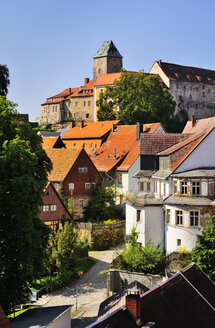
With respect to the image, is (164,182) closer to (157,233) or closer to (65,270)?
(157,233)

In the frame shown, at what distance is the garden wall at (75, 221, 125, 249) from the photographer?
42.8 metres

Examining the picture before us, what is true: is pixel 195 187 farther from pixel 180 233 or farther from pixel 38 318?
pixel 38 318

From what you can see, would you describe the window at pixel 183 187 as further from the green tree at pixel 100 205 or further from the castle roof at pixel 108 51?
the castle roof at pixel 108 51

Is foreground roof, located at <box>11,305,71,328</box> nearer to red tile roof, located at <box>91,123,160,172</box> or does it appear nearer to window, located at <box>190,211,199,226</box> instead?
window, located at <box>190,211,199,226</box>

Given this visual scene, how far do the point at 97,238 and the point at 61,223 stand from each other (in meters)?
3.33

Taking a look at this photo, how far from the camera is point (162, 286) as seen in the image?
20.4 meters

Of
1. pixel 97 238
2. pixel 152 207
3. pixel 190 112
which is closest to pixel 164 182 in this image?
pixel 152 207

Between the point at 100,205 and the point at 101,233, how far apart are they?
5.12 metres

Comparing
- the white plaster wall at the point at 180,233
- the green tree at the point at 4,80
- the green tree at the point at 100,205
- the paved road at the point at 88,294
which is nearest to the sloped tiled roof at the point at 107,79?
the green tree at the point at 4,80

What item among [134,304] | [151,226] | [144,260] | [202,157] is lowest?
[144,260]

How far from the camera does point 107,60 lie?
12294 cm

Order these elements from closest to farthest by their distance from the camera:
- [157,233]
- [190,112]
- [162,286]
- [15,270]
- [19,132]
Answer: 1. [162,286]
2. [15,270]
3. [19,132]
4. [157,233]
5. [190,112]

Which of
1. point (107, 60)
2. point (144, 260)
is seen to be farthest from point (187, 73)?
point (144, 260)

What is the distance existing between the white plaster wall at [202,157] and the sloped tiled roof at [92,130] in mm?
32830
